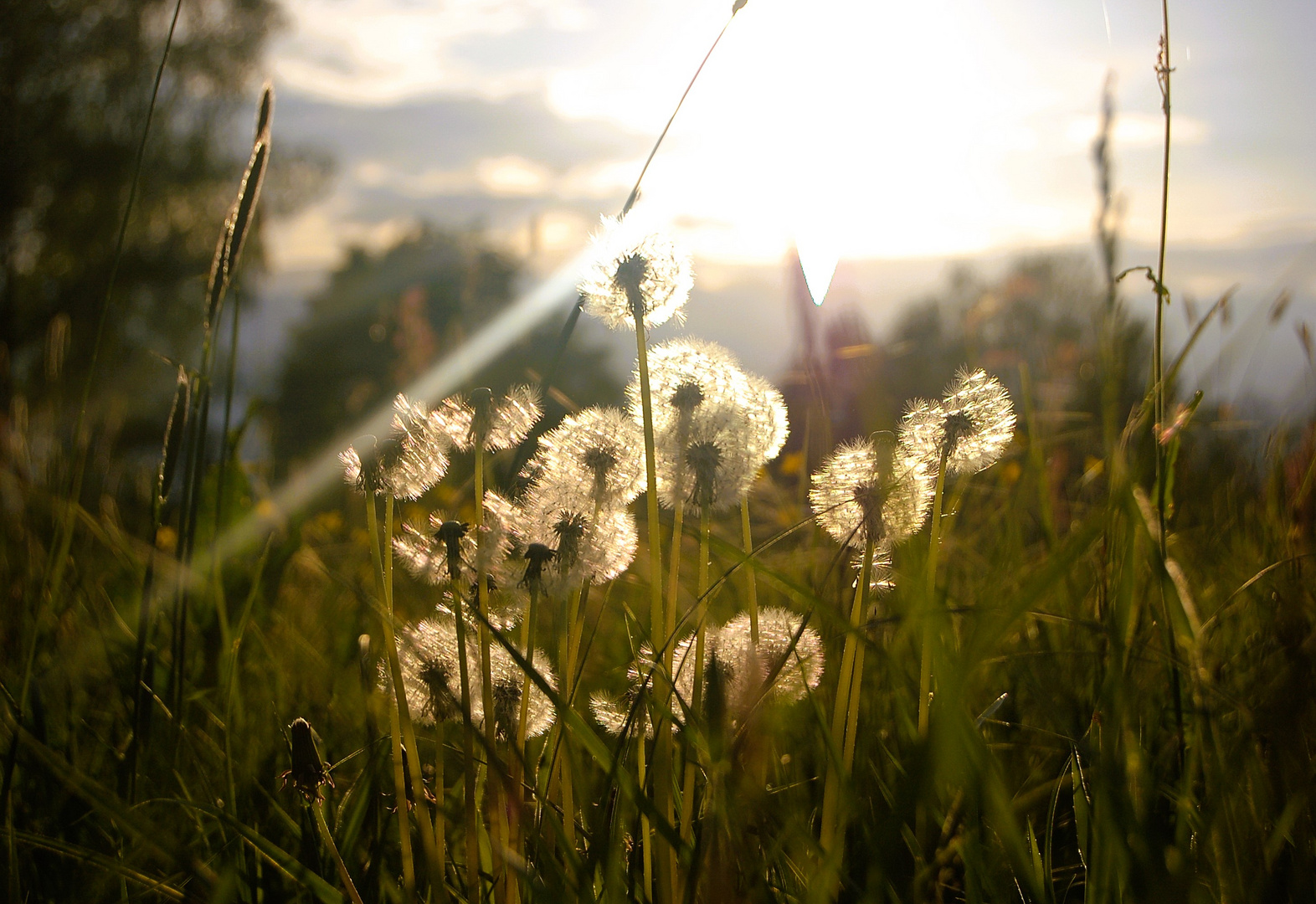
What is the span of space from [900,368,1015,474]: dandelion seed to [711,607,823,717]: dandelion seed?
295 millimetres

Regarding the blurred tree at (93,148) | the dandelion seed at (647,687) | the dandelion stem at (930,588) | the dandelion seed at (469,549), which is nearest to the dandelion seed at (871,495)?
the dandelion stem at (930,588)

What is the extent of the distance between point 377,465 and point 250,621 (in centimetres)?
100

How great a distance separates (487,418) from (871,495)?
1.63 ft

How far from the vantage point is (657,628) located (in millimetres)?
982

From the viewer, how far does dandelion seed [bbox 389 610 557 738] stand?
44.6 inches

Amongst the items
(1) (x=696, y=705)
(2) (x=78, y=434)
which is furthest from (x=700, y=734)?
(2) (x=78, y=434)

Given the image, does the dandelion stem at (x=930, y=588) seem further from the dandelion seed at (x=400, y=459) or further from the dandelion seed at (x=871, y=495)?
the dandelion seed at (x=400, y=459)

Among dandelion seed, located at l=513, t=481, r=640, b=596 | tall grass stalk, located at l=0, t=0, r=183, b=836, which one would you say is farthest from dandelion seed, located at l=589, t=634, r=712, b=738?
Result: tall grass stalk, located at l=0, t=0, r=183, b=836

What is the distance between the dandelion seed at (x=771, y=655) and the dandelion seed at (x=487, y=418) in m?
0.38

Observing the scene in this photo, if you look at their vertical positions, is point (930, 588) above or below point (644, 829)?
above

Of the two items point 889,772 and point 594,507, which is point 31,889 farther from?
point 889,772

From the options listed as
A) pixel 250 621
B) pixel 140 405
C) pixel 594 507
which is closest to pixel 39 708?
pixel 250 621

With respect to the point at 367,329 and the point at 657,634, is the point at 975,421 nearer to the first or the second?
the point at 657,634

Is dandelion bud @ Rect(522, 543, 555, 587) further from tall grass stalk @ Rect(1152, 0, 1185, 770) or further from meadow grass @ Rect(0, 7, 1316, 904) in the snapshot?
tall grass stalk @ Rect(1152, 0, 1185, 770)
